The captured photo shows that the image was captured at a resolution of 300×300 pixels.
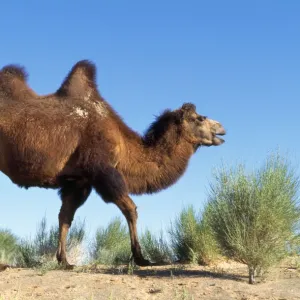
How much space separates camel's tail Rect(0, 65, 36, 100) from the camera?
459 inches

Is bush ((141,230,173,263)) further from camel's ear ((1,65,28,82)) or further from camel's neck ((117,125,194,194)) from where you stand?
camel's ear ((1,65,28,82))

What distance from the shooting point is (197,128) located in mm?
12125

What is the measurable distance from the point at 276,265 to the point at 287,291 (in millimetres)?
785

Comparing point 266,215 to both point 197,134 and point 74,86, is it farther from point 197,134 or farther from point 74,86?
point 74,86

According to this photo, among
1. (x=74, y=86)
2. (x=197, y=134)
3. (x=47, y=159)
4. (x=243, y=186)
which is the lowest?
(x=243, y=186)

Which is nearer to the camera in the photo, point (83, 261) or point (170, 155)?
point (170, 155)

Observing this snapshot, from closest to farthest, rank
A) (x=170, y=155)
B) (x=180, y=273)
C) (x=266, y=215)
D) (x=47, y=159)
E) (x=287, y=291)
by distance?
(x=287, y=291) < (x=266, y=215) < (x=180, y=273) < (x=47, y=159) < (x=170, y=155)

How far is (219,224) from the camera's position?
917cm

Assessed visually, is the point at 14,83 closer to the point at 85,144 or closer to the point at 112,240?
the point at 85,144

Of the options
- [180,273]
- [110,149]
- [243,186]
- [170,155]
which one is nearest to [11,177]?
[110,149]

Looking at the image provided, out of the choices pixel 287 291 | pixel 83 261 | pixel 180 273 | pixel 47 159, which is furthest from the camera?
pixel 83 261

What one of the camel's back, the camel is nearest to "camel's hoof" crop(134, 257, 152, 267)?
the camel

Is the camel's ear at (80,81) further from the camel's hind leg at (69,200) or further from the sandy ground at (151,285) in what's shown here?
the sandy ground at (151,285)

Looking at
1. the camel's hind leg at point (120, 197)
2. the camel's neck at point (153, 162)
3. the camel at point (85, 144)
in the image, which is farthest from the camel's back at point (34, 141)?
the camel's neck at point (153, 162)
